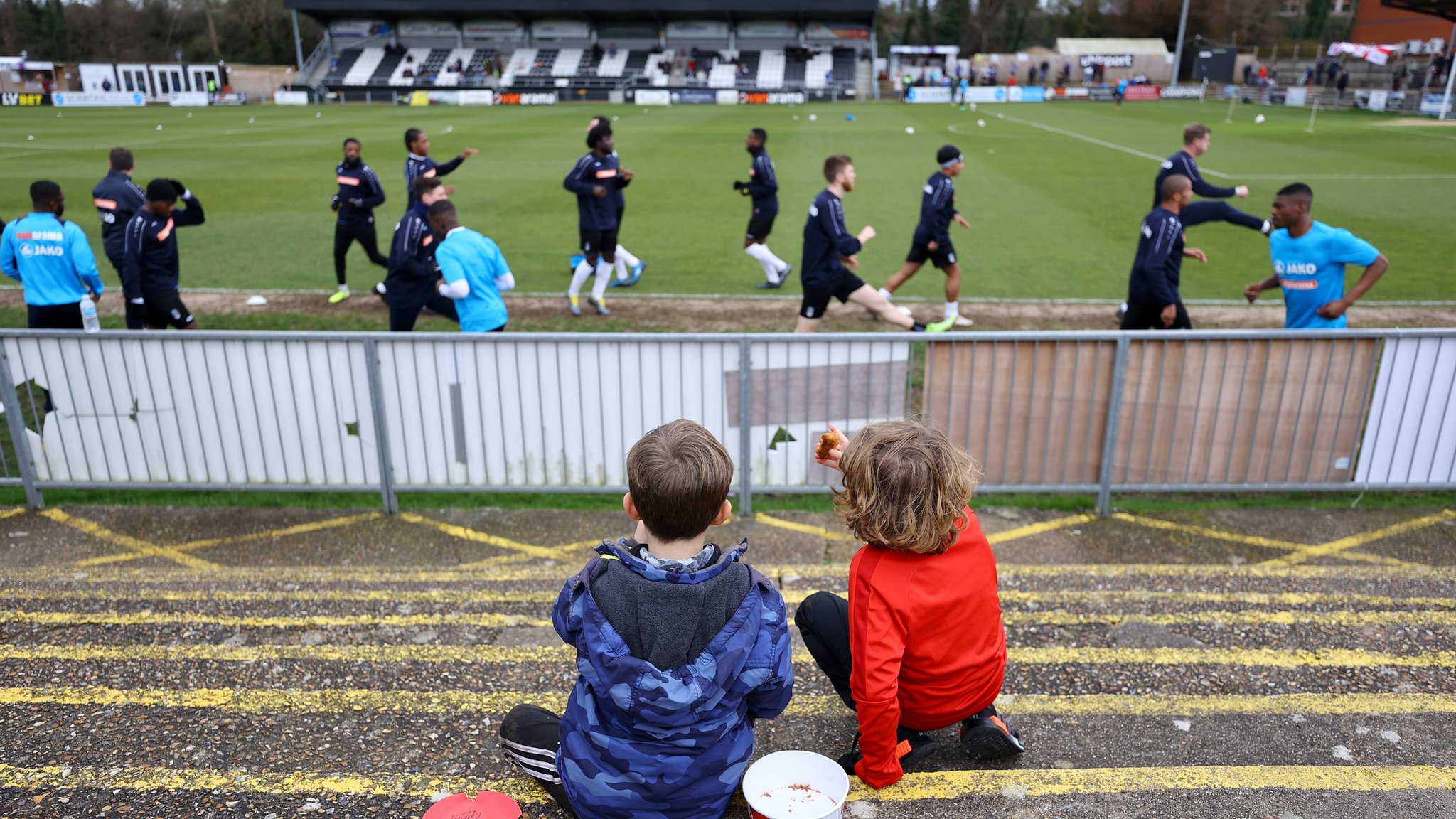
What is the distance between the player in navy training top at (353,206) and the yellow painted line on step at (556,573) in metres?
5.94

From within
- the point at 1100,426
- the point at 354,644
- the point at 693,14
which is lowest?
the point at 354,644

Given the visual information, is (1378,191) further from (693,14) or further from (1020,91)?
(693,14)

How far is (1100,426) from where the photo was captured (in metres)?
5.82

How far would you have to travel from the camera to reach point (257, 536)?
570 cm

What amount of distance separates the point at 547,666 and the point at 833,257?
200 inches

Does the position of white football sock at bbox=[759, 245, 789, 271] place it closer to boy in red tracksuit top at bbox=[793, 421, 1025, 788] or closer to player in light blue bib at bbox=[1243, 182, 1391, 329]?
player in light blue bib at bbox=[1243, 182, 1391, 329]

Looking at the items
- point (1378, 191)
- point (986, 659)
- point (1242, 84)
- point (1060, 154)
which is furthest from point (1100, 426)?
point (1242, 84)

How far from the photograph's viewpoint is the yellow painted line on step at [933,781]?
340 centimetres

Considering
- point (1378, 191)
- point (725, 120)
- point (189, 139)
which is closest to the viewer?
point (1378, 191)

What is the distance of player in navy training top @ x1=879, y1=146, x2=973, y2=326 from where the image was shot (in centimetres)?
945

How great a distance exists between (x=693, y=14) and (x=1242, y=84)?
3449 cm

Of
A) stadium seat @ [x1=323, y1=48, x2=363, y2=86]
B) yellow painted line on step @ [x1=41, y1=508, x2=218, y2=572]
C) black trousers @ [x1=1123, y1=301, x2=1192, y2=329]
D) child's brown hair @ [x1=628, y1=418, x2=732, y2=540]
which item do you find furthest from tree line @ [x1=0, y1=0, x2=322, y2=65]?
child's brown hair @ [x1=628, y1=418, x2=732, y2=540]

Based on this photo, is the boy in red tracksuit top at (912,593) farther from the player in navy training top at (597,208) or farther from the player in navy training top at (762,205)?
the player in navy training top at (762,205)

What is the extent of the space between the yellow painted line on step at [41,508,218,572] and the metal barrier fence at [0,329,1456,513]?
0.75 ft
